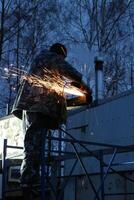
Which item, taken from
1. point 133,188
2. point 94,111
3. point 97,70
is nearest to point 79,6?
point 97,70

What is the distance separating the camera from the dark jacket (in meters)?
5.51

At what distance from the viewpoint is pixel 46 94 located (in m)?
5.61

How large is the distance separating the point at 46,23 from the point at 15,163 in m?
13.2

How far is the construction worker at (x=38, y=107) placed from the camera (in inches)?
214

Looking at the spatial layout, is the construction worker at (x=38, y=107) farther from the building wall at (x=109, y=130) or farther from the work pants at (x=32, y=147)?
the building wall at (x=109, y=130)

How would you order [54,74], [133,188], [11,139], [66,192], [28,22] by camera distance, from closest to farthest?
[54,74] < [133,188] < [66,192] < [11,139] < [28,22]

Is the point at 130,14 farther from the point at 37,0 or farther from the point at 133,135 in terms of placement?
the point at 133,135

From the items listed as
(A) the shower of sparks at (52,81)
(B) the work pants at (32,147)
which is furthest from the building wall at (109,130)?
(B) the work pants at (32,147)

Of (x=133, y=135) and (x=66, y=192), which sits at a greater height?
(x=133, y=135)

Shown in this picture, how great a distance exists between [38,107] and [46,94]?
0.69 feet

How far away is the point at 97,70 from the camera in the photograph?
848 centimetres

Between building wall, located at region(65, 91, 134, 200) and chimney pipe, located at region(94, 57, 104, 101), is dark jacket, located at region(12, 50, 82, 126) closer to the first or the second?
building wall, located at region(65, 91, 134, 200)

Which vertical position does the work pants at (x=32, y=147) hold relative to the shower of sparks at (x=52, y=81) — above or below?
below

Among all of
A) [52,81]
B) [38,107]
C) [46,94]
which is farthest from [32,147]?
[52,81]
